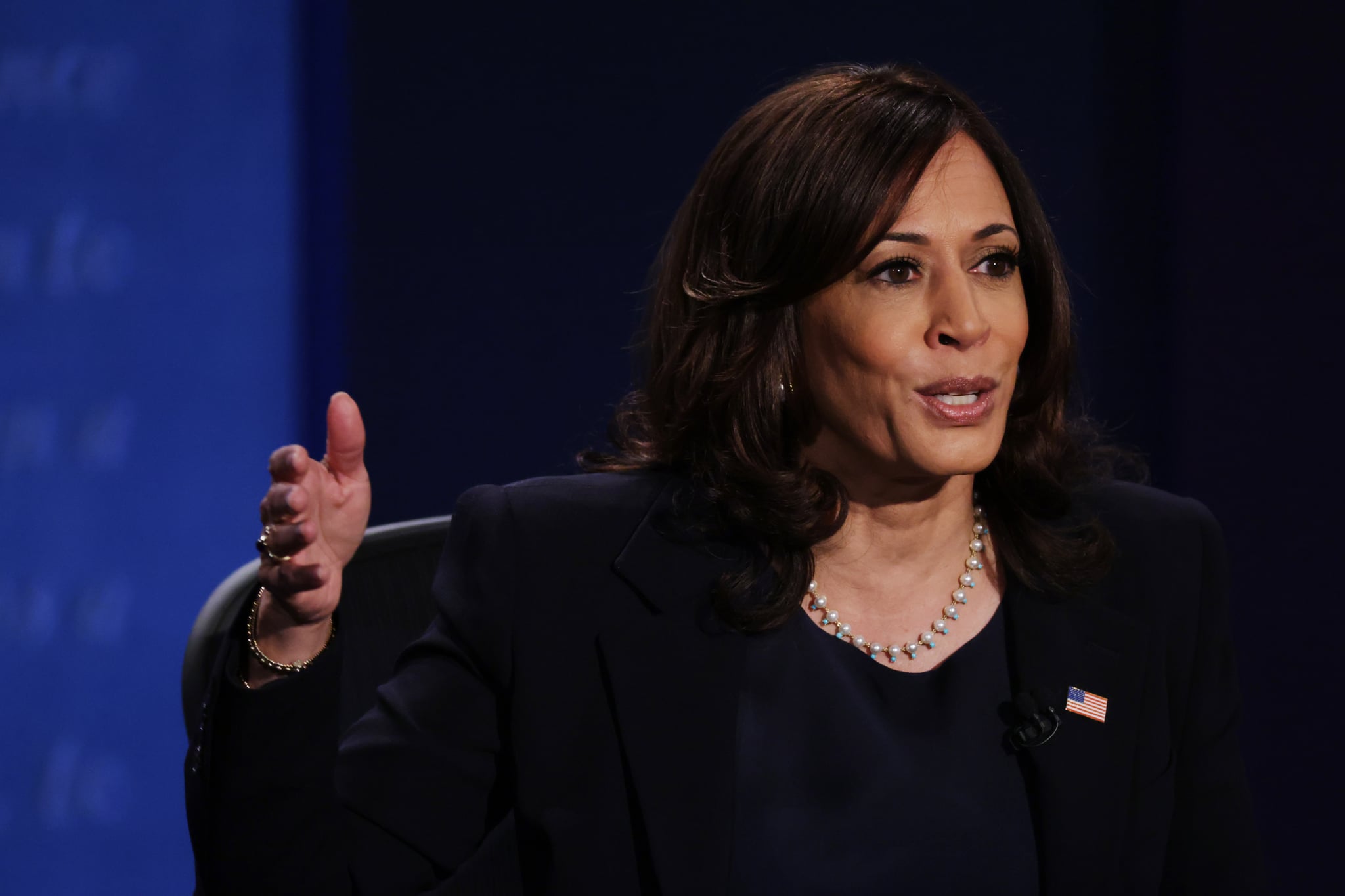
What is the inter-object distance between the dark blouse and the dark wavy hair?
0.27 feet

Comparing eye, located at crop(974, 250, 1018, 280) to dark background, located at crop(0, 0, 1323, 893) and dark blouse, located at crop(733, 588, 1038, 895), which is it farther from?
dark background, located at crop(0, 0, 1323, 893)

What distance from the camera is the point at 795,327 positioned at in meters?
1.44

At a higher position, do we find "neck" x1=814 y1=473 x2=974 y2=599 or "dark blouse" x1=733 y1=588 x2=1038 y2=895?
"neck" x1=814 y1=473 x2=974 y2=599

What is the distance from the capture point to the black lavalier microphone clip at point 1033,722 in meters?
1.34

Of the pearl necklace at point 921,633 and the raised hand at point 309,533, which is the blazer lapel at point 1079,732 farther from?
the raised hand at point 309,533

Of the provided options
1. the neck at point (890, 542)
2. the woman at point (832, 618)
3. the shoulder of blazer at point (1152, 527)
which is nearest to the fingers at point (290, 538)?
the woman at point (832, 618)

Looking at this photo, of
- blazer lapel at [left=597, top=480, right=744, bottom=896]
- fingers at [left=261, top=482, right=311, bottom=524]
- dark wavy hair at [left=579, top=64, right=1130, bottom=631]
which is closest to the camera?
fingers at [left=261, top=482, right=311, bottom=524]

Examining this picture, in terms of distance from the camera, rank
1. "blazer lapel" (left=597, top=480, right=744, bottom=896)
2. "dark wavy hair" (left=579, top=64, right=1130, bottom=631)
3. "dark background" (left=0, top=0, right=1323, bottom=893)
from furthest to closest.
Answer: "dark background" (left=0, top=0, right=1323, bottom=893) < "dark wavy hair" (left=579, top=64, right=1130, bottom=631) < "blazer lapel" (left=597, top=480, right=744, bottom=896)

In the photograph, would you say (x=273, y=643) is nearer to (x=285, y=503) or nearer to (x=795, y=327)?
(x=285, y=503)

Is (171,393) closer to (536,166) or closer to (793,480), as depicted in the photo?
(536,166)

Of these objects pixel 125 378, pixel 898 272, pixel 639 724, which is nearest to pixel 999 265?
pixel 898 272

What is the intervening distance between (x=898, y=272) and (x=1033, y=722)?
0.48 m

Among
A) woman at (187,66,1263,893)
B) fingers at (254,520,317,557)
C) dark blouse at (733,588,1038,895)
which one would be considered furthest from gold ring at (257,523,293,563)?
dark blouse at (733,588,1038,895)

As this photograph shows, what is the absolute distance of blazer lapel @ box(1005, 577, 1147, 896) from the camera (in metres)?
1.31
